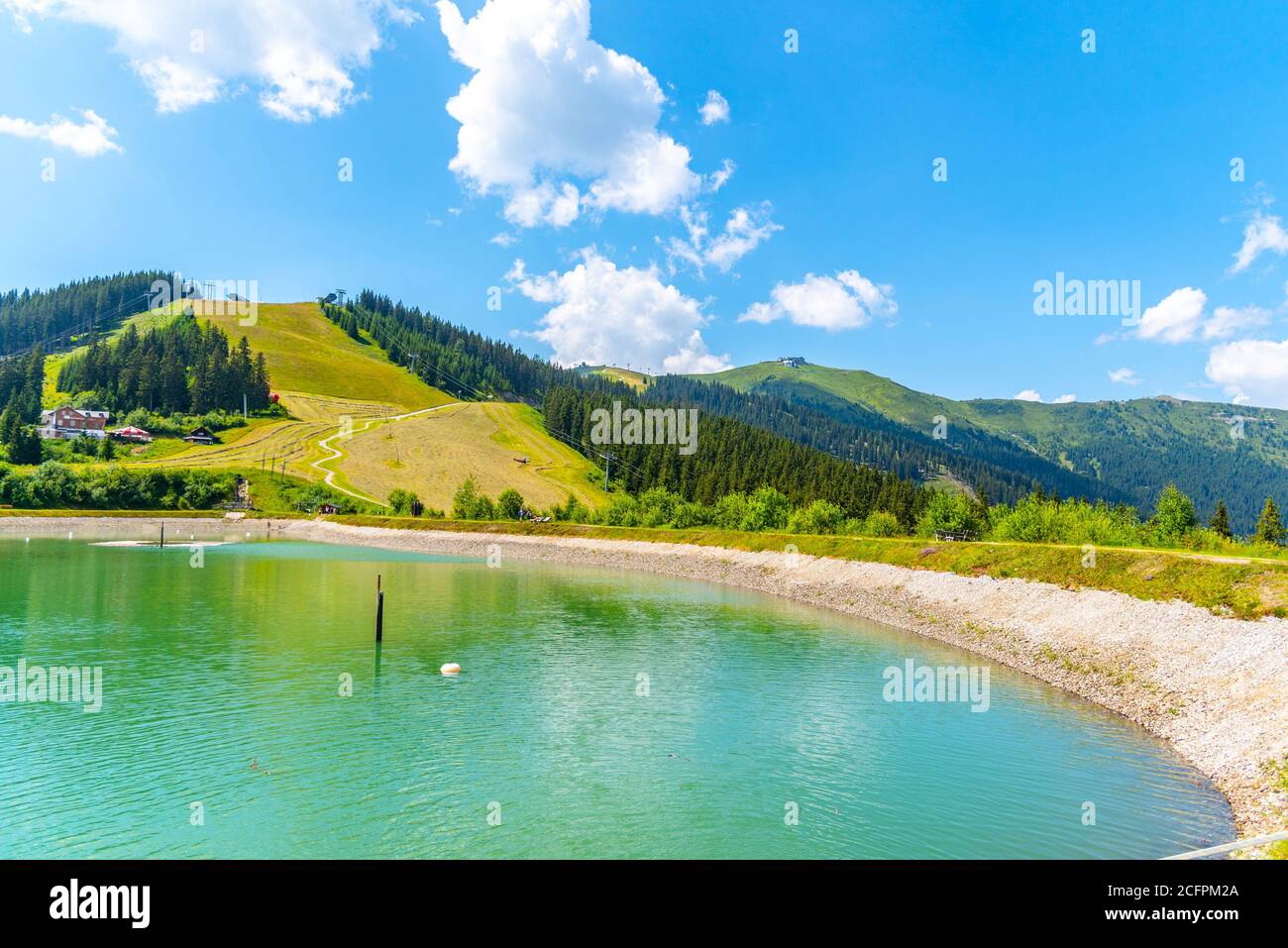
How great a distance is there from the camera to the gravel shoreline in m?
25.2

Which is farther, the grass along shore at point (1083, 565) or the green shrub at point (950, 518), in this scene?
the green shrub at point (950, 518)

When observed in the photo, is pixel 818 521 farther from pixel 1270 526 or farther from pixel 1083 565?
pixel 1083 565

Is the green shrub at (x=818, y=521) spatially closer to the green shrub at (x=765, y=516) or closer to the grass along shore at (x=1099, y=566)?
the green shrub at (x=765, y=516)

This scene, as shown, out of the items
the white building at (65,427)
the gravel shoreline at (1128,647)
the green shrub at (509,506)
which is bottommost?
the gravel shoreline at (1128,647)

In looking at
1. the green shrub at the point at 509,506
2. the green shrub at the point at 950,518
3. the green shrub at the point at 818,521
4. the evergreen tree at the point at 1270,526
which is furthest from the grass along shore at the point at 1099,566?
the green shrub at the point at 509,506

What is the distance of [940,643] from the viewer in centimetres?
4953

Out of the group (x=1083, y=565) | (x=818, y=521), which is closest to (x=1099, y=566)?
(x=1083, y=565)

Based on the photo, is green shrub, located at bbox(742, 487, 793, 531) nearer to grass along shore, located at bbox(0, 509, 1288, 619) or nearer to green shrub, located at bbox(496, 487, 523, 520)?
grass along shore, located at bbox(0, 509, 1288, 619)

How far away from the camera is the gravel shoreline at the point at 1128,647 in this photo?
2523 centimetres

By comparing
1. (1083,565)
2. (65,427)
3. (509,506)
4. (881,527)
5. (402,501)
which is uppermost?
(65,427)

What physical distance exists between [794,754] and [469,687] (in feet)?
54.4

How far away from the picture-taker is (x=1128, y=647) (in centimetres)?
3747
